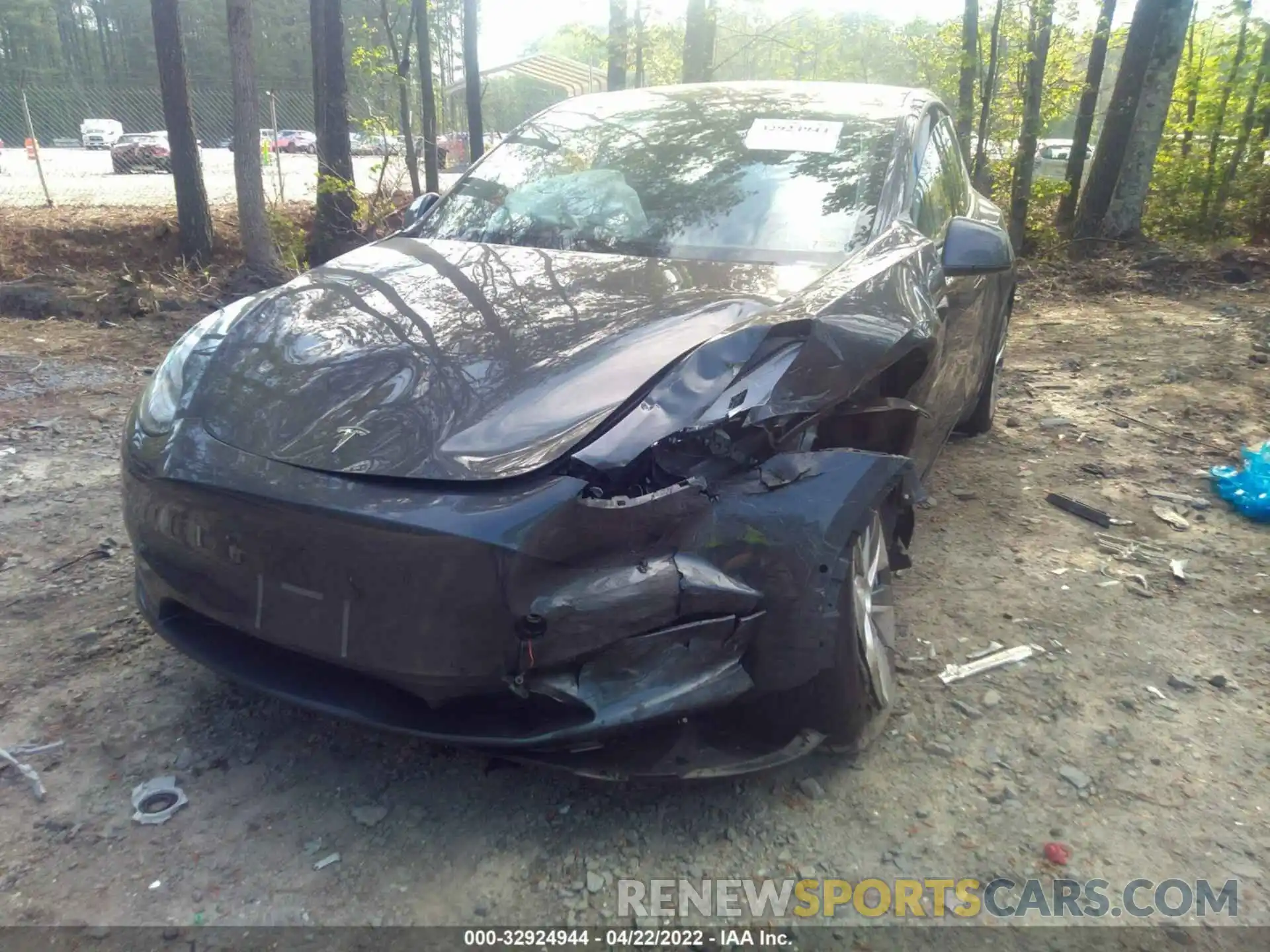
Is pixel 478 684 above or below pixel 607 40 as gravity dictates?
below

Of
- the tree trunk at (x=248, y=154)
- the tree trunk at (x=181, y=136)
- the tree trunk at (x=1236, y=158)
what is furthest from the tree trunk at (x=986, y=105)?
the tree trunk at (x=181, y=136)

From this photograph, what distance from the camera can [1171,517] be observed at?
386 centimetres

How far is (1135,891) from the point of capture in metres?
Answer: 1.96

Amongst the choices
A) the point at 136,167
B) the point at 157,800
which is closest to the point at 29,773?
the point at 157,800

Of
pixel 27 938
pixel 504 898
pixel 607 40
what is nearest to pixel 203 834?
pixel 27 938

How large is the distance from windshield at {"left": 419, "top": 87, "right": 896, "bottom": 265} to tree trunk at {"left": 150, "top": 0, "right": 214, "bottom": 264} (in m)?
6.64

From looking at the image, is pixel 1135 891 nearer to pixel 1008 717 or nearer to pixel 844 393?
pixel 1008 717

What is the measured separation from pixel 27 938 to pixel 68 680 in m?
0.99

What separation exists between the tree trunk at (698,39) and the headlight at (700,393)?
40.8ft

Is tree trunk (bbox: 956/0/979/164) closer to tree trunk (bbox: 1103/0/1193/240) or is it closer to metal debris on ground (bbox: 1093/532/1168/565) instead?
tree trunk (bbox: 1103/0/1193/240)

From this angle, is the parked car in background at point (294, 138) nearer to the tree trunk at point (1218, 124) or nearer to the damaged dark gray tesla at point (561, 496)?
the tree trunk at point (1218, 124)

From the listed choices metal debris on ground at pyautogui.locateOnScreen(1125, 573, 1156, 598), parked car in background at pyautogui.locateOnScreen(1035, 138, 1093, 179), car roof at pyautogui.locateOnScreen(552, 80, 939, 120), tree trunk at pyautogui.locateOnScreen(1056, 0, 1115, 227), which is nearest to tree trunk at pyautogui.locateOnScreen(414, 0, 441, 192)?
parked car in background at pyautogui.locateOnScreen(1035, 138, 1093, 179)

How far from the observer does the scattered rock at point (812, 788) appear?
87.8 inches

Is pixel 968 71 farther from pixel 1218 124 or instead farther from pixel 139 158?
pixel 139 158
